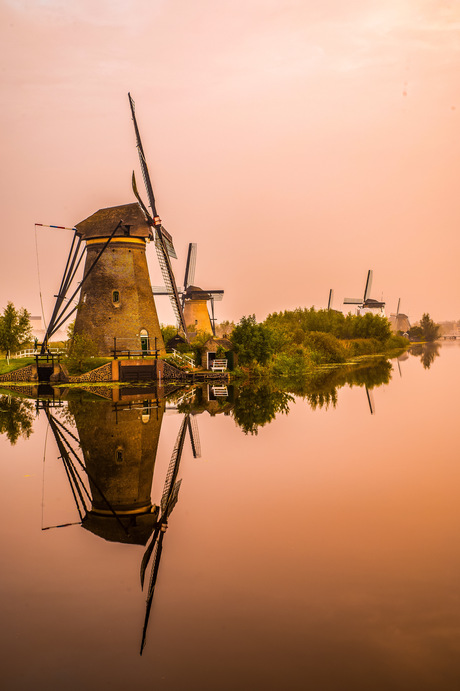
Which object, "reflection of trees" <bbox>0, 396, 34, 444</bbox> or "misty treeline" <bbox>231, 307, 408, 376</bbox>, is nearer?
"reflection of trees" <bbox>0, 396, 34, 444</bbox>

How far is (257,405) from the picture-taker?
70.1 ft

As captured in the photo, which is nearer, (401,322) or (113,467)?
(113,467)

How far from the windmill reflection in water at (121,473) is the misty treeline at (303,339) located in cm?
1884

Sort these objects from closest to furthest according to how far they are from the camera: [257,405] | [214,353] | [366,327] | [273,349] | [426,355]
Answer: [257,405] → [214,353] → [273,349] → [426,355] → [366,327]

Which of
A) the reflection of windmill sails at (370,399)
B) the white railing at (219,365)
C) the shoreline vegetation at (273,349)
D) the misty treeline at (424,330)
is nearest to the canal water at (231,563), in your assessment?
the reflection of windmill sails at (370,399)

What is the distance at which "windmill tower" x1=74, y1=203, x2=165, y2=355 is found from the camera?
112ft

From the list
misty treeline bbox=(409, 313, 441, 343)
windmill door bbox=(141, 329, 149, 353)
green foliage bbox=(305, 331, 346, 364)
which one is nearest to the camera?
windmill door bbox=(141, 329, 149, 353)

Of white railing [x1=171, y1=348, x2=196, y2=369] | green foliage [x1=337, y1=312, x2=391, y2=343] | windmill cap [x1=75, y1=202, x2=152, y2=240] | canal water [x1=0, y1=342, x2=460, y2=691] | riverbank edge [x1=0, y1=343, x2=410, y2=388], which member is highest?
windmill cap [x1=75, y1=202, x2=152, y2=240]

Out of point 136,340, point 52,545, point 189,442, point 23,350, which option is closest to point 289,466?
point 189,442

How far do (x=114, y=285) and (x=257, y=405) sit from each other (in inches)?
626

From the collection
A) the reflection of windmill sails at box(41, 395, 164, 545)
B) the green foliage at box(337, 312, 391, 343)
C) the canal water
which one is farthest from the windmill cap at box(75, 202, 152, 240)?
the green foliage at box(337, 312, 391, 343)

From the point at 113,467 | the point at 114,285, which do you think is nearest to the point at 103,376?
the point at 114,285

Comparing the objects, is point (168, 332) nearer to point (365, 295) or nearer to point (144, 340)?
point (144, 340)

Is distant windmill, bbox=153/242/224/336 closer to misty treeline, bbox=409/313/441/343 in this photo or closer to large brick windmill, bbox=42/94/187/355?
large brick windmill, bbox=42/94/187/355
